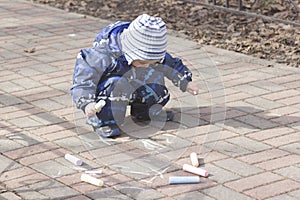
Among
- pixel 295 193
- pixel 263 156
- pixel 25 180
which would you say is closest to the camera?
pixel 295 193

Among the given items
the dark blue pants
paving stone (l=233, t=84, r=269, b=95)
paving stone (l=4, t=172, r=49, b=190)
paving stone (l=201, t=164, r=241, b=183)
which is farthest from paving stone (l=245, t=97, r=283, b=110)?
paving stone (l=4, t=172, r=49, b=190)

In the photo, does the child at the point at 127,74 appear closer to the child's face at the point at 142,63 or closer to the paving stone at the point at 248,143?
the child's face at the point at 142,63

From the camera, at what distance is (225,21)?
931cm

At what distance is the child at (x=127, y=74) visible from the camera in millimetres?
5641

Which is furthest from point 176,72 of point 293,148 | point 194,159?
point 293,148

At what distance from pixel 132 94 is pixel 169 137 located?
1.33 ft

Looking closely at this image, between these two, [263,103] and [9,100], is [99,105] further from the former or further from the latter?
[263,103]

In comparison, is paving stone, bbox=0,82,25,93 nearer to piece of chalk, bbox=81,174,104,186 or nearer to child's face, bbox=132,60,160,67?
child's face, bbox=132,60,160,67

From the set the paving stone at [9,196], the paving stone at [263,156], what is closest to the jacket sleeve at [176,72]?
the paving stone at [263,156]

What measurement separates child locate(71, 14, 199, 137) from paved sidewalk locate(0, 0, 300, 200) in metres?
0.17

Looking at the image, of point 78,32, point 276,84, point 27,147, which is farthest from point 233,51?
point 27,147

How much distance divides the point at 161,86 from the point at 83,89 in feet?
2.12

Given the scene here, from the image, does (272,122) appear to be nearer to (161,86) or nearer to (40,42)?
(161,86)

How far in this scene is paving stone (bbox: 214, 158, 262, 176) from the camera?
521cm
